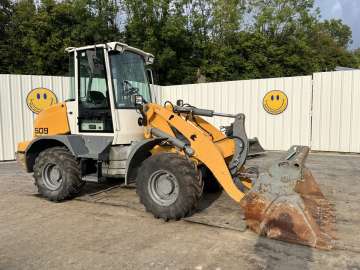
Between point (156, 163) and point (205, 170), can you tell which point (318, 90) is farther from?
point (156, 163)

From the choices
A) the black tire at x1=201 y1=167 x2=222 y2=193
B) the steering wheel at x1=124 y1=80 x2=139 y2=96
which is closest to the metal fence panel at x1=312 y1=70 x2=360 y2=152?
the black tire at x1=201 y1=167 x2=222 y2=193

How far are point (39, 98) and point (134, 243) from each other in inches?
314

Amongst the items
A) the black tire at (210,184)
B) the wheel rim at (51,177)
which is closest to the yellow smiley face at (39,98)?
the wheel rim at (51,177)

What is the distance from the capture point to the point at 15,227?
14.5 ft

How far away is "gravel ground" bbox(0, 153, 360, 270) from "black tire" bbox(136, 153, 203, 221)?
0.18 meters

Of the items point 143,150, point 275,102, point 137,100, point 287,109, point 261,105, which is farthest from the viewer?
point 261,105

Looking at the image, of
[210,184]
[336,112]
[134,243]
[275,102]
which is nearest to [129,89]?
[210,184]

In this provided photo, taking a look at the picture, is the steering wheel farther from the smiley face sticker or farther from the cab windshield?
the smiley face sticker

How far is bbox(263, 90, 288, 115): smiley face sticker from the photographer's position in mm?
11195

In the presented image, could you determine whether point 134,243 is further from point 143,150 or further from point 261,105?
point 261,105

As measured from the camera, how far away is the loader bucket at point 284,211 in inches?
141

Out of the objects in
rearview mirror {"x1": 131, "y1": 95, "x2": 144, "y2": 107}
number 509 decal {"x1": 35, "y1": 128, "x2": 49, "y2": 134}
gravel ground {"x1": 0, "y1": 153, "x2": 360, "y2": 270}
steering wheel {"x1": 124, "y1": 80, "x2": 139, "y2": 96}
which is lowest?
gravel ground {"x1": 0, "y1": 153, "x2": 360, "y2": 270}

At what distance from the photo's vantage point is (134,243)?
384 cm

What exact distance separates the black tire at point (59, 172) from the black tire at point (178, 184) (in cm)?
136
